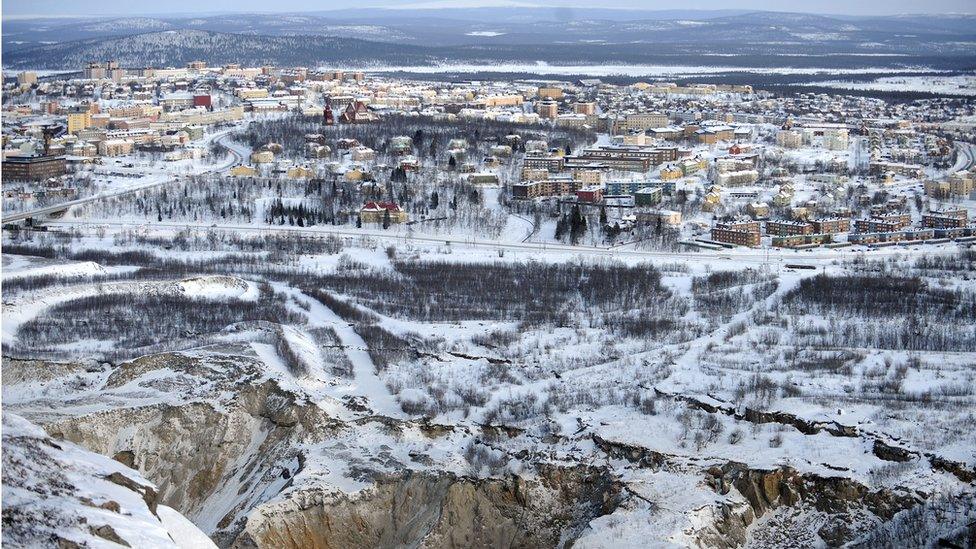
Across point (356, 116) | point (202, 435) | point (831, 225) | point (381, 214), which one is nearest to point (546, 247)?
point (381, 214)

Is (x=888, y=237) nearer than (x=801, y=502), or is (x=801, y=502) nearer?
(x=801, y=502)

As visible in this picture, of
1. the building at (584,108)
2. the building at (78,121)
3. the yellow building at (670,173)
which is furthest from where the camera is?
the building at (584,108)

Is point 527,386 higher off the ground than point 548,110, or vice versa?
point 527,386

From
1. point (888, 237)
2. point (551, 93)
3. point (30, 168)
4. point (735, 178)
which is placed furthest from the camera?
point (551, 93)

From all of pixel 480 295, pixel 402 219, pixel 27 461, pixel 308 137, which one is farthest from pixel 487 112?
pixel 27 461

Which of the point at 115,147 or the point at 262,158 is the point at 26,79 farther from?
the point at 262,158

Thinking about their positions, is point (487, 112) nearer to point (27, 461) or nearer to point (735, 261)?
point (735, 261)

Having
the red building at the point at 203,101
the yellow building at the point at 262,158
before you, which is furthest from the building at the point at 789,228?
→ the red building at the point at 203,101

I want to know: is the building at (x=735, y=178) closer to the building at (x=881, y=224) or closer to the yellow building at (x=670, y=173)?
the yellow building at (x=670, y=173)
